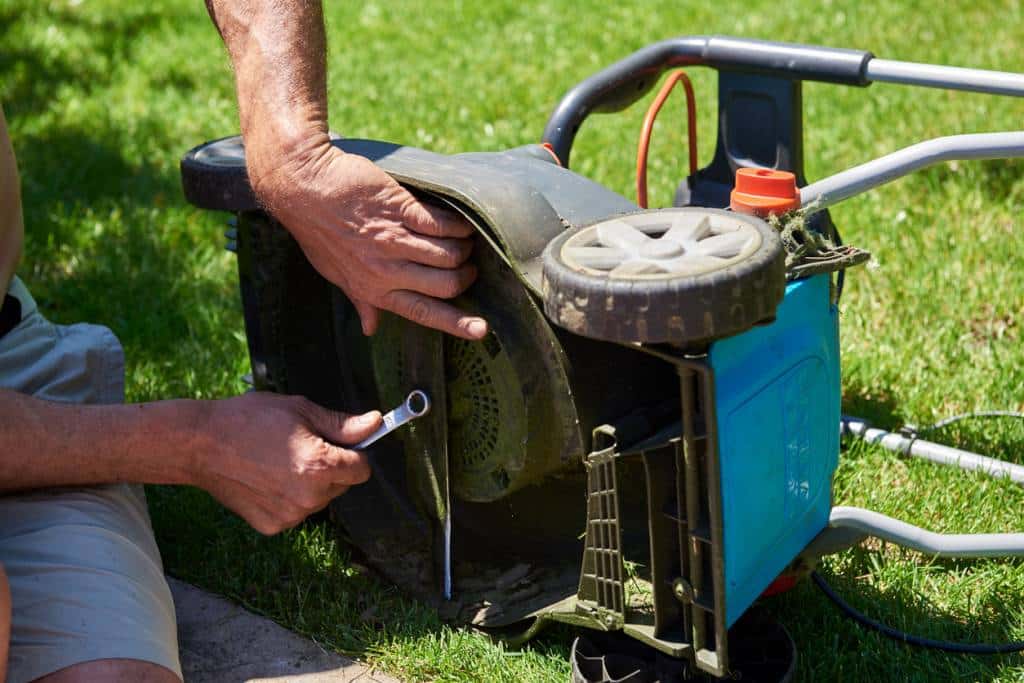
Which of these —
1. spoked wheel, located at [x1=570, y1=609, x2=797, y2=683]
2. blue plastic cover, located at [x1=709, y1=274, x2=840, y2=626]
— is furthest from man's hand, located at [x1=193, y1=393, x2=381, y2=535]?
blue plastic cover, located at [x1=709, y1=274, x2=840, y2=626]

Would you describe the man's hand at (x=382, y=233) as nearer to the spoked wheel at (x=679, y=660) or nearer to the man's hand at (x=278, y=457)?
the man's hand at (x=278, y=457)

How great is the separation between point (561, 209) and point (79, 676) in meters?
1.01

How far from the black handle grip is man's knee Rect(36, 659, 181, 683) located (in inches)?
50.5

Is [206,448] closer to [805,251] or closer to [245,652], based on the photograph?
[245,652]

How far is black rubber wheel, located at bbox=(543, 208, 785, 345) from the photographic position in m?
1.51

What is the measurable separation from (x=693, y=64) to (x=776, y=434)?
1126 mm

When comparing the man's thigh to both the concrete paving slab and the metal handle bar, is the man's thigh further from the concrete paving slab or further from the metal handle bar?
the metal handle bar

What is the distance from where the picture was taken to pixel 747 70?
255 centimetres

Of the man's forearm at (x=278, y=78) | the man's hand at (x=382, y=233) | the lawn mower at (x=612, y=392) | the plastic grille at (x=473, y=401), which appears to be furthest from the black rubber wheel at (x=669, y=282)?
the man's forearm at (x=278, y=78)

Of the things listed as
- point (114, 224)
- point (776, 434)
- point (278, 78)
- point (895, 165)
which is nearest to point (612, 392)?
point (776, 434)

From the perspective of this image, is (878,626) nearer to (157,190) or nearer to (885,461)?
(885,461)

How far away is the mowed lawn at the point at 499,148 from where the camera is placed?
220 centimetres

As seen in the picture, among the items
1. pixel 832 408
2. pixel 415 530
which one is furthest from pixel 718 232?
pixel 415 530

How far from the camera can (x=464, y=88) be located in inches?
198
